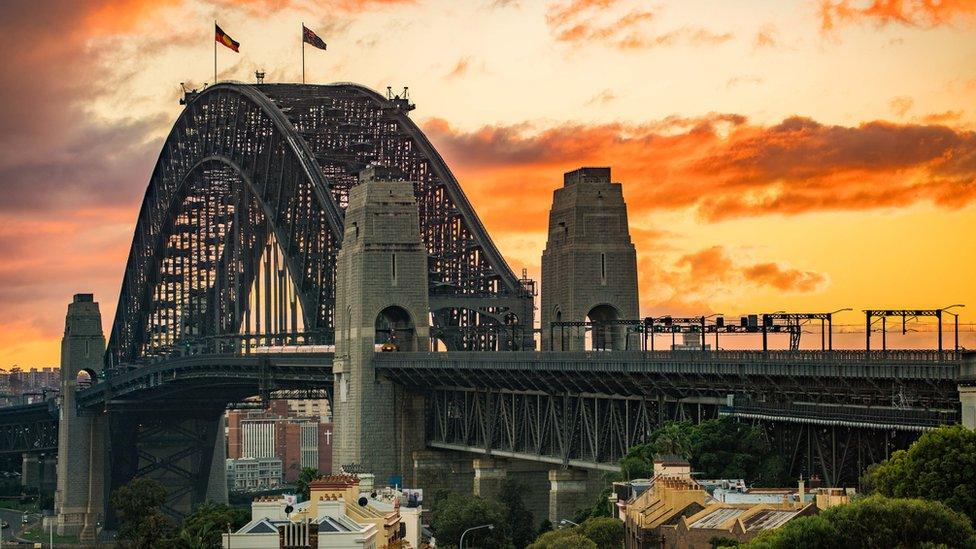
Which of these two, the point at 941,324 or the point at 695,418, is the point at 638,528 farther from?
the point at 695,418

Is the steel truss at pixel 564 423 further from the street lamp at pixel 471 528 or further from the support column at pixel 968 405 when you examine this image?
the support column at pixel 968 405

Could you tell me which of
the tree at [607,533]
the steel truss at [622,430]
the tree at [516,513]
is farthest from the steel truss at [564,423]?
the tree at [607,533]

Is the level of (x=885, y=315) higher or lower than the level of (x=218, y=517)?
higher

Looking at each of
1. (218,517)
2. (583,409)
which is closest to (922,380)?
(583,409)

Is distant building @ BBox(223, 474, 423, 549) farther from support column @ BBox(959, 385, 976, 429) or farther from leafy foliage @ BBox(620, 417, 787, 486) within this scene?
support column @ BBox(959, 385, 976, 429)

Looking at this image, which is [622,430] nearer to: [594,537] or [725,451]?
[725,451]

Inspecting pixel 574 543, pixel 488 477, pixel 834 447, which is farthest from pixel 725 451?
pixel 488 477
